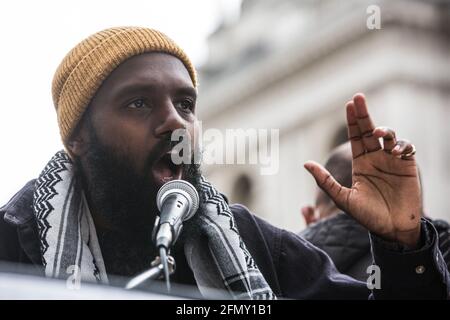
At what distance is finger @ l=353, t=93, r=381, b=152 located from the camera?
12.3ft

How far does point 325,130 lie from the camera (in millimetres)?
37250

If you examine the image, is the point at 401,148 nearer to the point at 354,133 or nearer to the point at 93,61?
the point at 354,133

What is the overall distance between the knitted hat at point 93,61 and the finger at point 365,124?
3.37 feet

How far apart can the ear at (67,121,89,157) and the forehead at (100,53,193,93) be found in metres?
0.22

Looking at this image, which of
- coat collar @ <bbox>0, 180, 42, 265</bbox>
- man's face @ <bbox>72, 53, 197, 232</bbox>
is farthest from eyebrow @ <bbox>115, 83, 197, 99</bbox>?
coat collar @ <bbox>0, 180, 42, 265</bbox>

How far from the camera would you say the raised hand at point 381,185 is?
3.79 m

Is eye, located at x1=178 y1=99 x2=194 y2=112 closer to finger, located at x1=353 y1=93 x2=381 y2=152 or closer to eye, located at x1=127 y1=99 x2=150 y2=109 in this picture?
eye, located at x1=127 y1=99 x2=150 y2=109

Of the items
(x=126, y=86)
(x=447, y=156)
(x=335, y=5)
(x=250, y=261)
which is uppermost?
(x=335, y=5)
